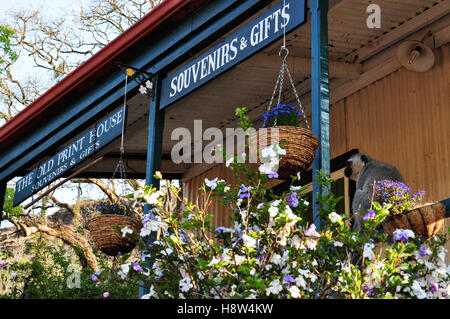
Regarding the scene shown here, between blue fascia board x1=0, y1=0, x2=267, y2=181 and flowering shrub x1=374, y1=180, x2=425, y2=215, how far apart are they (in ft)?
5.66

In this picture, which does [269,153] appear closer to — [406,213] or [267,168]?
[267,168]

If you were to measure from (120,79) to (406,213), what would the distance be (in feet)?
11.7

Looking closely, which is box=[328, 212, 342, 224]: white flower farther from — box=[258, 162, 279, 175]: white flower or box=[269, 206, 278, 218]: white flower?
box=[258, 162, 279, 175]: white flower

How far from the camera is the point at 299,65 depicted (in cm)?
698

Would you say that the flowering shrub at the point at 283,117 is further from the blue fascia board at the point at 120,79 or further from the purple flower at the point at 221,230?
the blue fascia board at the point at 120,79

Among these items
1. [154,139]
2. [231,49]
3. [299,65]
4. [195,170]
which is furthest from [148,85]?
[195,170]

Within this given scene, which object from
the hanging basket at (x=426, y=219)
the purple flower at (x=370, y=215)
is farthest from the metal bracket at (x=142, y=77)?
the purple flower at (x=370, y=215)

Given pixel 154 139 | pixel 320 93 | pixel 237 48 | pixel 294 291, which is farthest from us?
pixel 154 139

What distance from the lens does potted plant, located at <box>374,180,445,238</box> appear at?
4422 mm

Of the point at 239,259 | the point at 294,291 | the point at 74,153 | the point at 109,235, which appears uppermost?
the point at 74,153

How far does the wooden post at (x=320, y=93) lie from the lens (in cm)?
412

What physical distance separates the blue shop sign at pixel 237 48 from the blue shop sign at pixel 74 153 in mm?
796

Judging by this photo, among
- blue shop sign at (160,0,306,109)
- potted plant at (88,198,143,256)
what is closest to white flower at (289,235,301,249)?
blue shop sign at (160,0,306,109)
